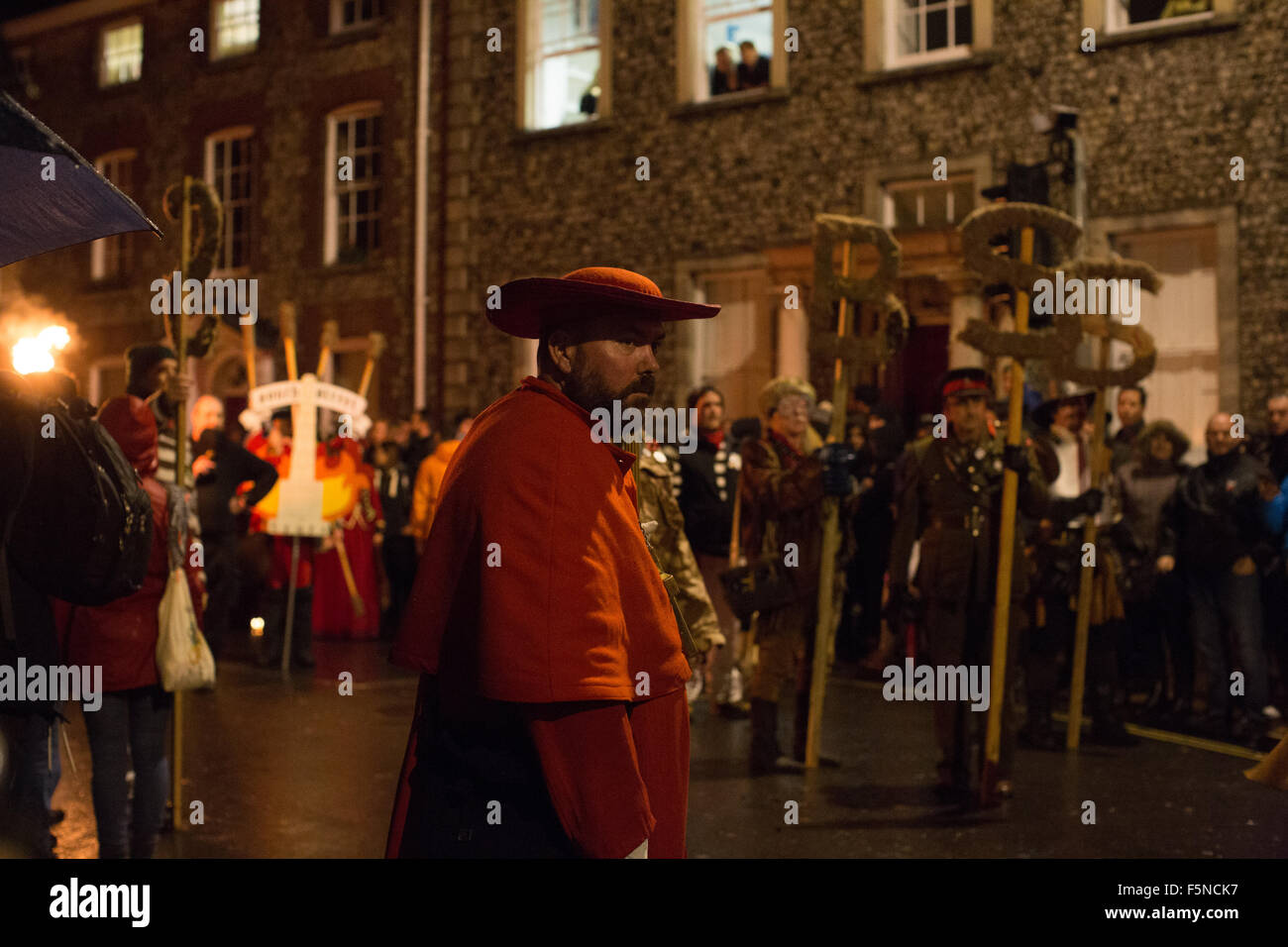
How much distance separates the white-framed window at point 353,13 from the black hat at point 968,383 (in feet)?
53.3

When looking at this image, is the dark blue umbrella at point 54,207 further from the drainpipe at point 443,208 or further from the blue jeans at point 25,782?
the drainpipe at point 443,208

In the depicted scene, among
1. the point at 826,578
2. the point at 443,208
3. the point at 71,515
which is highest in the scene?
the point at 443,208

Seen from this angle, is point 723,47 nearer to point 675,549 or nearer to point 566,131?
point 566,131

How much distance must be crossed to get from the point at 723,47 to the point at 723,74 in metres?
0.35

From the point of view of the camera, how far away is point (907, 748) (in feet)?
28.7

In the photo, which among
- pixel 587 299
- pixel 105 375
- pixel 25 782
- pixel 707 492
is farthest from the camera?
pixel 105 375

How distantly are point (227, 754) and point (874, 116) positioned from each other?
10927 mm

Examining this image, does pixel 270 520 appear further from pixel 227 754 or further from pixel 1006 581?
pixel 1006 581

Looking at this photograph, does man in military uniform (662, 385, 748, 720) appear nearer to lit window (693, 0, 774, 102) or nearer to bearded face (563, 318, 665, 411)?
bearded face (563, 318, 665, 411)

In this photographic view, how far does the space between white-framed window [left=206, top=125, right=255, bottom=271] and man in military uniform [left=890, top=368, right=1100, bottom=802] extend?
58.6 feet

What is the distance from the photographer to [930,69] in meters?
15.9

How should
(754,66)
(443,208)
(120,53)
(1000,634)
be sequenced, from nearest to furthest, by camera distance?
(1000,634) → (754,66) → (443,208) → (120,53)

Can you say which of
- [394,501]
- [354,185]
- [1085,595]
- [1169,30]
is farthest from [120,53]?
[1085,595]
